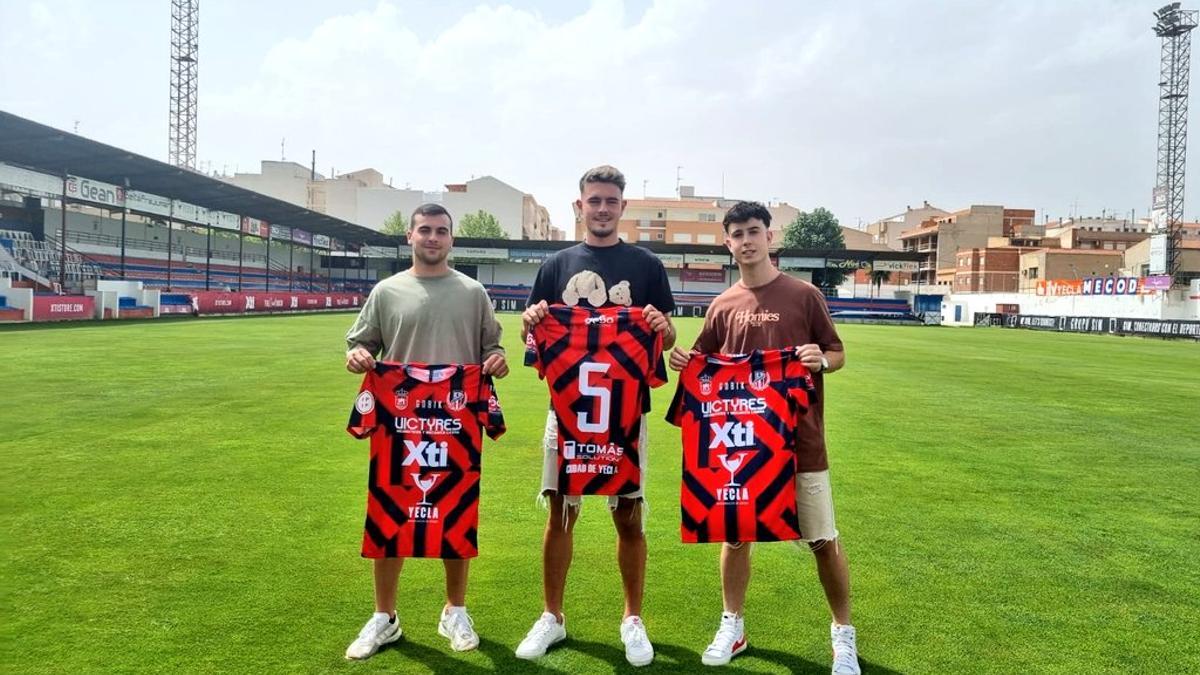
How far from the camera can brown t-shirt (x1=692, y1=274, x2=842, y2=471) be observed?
3.65 metres

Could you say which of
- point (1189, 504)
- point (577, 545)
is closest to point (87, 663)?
point (577, 545)

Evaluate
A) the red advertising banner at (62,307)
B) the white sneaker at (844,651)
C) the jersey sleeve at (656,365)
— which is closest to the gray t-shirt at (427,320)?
the jersey sleeve at (656,365)

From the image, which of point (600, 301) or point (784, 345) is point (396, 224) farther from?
point (784, 345)

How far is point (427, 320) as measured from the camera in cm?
392

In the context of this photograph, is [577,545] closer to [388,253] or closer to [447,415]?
[447,415]

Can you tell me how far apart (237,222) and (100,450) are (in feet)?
149

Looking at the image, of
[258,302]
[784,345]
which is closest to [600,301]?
[784,345]

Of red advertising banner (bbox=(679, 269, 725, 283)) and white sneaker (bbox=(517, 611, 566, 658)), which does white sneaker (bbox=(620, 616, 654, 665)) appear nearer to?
white sneaker (bbox=(517, 611, 566, 658))

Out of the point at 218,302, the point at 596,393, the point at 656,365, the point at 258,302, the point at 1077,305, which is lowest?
the point at 596,393

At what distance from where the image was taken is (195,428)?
28.4 feet

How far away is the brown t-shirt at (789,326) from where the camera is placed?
365 centimetres

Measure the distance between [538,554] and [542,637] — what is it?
133cm

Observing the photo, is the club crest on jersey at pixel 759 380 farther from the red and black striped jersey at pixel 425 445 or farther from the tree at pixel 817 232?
the tree at pixel 817 232

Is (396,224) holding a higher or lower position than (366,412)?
higher
